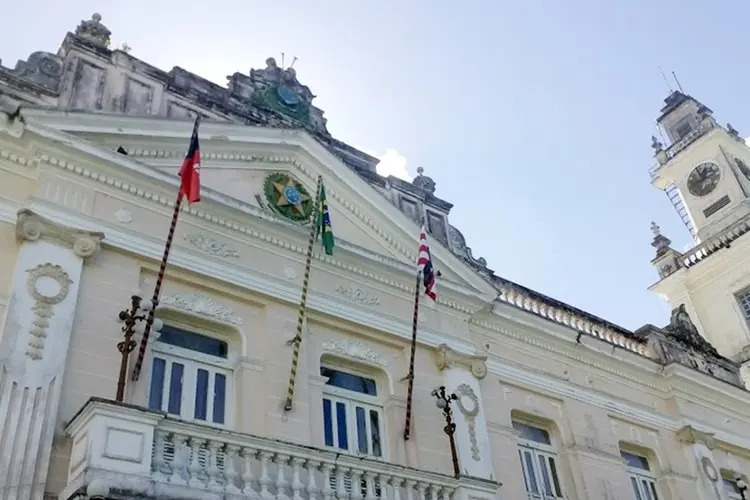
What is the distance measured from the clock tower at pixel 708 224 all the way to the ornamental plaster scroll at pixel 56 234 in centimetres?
1927

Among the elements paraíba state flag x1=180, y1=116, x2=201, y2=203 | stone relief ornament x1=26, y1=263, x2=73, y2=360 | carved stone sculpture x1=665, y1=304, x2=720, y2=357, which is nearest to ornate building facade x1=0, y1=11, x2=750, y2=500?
stone relief ornament x1=26, y1=263, x2=73, y2=360

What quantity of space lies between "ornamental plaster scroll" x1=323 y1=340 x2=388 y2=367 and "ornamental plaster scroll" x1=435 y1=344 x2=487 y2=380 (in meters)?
0.98

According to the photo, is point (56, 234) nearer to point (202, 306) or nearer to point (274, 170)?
point (202, 306)

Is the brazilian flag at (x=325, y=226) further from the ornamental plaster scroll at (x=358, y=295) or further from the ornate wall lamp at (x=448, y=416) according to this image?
the ornate wall lamp at (x=448, y=416)

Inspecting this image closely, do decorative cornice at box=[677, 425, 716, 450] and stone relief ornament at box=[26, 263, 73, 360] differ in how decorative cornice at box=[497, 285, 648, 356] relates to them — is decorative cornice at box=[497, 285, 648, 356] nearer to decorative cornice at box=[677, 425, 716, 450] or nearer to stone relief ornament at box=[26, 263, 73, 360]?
decorative cornice at box=[677, 425, 716, 450]

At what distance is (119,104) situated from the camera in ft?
35.5

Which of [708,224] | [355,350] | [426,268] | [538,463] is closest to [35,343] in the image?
[355,350]

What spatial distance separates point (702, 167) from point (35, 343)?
86.6 feet

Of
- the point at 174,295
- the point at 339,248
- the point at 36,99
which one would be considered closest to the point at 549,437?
the point at 339,248

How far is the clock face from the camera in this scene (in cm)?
2853

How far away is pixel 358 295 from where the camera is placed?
1158 centimetres

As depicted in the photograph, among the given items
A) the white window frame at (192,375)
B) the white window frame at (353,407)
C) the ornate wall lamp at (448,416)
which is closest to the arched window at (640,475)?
the ornate wall lamp at (448,416)

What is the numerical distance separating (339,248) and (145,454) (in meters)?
4.95

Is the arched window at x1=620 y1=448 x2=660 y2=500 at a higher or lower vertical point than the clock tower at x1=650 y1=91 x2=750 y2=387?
lower
